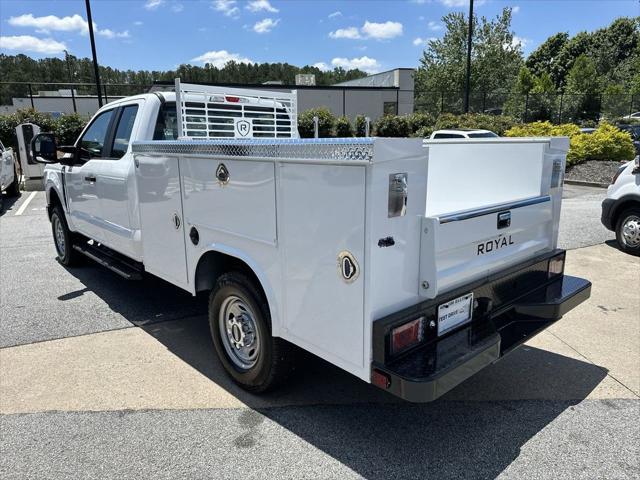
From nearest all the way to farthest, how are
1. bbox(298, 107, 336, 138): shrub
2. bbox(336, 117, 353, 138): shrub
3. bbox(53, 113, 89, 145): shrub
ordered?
1. bbox(53, 113, 89, 145): shrub
2. bbox(298, 107, 336, 138): shrub
3. bbox(336, 117, 353, 138): shrub

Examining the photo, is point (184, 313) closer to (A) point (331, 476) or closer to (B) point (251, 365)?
(B) point (251, 365)

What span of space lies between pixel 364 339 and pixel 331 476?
855 millimetres

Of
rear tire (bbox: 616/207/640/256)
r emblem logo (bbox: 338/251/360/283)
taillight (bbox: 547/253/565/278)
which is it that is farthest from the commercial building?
r emblem logo (bbox: 338/251/360/283)

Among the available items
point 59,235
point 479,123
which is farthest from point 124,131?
point 479,123

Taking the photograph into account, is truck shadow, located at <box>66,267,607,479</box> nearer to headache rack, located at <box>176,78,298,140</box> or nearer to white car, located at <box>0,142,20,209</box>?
headache rack, located at <box>176,78,298,140</box>

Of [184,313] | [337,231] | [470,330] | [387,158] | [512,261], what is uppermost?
[387,158]

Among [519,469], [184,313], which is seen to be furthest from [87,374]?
[519,469]

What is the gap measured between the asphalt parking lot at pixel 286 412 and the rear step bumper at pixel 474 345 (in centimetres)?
58

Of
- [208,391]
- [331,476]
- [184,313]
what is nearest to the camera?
[331,476]

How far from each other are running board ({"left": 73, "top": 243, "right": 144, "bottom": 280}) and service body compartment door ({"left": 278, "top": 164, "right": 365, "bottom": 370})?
2.46m

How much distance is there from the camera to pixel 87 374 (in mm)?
3908

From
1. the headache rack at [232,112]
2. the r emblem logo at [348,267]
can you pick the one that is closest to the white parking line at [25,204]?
the headache rack at [232,112]

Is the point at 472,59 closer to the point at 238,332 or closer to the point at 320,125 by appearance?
the point at 320,125

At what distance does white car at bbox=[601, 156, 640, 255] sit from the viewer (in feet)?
23.7
